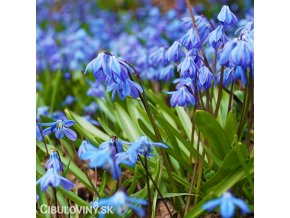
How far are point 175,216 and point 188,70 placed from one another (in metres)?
0.65

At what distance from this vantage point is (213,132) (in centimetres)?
236

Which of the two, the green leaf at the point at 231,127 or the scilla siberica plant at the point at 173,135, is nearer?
the scilla siberica plant at the point at 173,135

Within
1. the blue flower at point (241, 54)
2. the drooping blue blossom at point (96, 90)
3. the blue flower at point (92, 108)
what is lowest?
the blue flower at point (92, 108)

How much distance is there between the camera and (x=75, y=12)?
6492 millimetres

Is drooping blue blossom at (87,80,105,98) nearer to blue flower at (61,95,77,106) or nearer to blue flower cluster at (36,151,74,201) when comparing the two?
blue flower at (61,95,77,106)

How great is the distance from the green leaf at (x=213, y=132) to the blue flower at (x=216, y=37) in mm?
301

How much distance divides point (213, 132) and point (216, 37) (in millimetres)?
399

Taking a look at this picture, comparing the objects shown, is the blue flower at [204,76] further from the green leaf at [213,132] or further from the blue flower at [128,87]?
the blue flower at [128,87]

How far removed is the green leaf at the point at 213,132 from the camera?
228 cm

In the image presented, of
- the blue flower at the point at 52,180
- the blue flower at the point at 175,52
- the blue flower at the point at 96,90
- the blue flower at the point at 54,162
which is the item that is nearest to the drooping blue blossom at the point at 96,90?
the blue flower at the point at 96,90

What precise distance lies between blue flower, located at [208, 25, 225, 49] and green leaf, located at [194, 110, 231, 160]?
11.9 inches

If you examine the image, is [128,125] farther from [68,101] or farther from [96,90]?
[68,101]

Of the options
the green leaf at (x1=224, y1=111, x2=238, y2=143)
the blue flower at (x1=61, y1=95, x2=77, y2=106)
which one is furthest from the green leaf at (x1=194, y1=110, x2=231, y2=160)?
the blue flower at (x1=61, y1=95, x2=77, y2=106)
